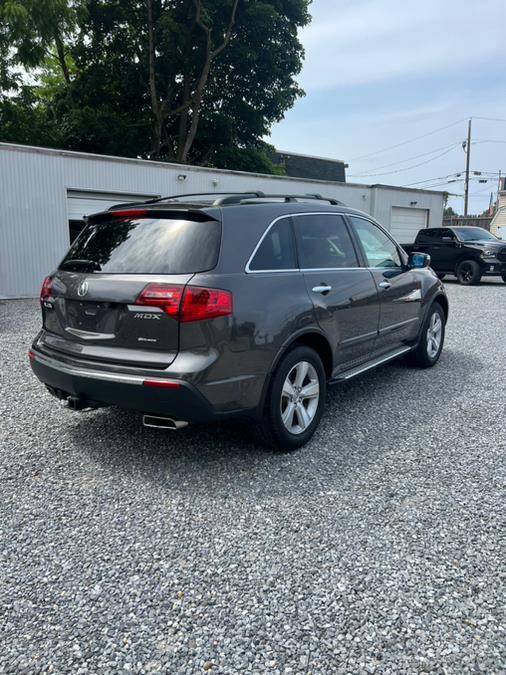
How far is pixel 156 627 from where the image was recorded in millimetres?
2064

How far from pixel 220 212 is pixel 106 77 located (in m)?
24.2

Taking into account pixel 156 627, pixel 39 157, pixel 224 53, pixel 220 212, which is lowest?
pixel 156 627

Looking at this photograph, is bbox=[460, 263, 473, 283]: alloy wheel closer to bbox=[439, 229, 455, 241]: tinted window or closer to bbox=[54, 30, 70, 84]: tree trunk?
bbox=[439, 229, 455, 241]: tinted window

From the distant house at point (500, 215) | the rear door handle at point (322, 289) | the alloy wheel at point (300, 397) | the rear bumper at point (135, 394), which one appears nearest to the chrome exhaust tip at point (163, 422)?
the rear bumper at point (135, 394)

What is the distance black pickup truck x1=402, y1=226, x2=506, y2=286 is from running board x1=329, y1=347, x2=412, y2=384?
11.1 meters

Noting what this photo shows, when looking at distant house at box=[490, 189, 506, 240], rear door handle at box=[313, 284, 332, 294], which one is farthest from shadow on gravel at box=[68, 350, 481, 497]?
distant house at box=[490, 189, 506, 240]

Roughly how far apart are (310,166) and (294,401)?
35.8m

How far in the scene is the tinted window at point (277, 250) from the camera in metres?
3.46

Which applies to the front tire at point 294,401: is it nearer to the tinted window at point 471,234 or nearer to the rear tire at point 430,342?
the rear tire at point 430,342

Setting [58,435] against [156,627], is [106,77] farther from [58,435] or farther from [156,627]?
[156,627]

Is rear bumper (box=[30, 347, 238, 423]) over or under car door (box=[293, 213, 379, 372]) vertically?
under

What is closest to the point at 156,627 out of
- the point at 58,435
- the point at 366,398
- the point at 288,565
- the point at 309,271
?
the point at 288,565

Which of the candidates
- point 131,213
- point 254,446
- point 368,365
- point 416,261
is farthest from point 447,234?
point 131,213

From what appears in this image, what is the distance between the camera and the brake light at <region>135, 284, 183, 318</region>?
3025 mm
